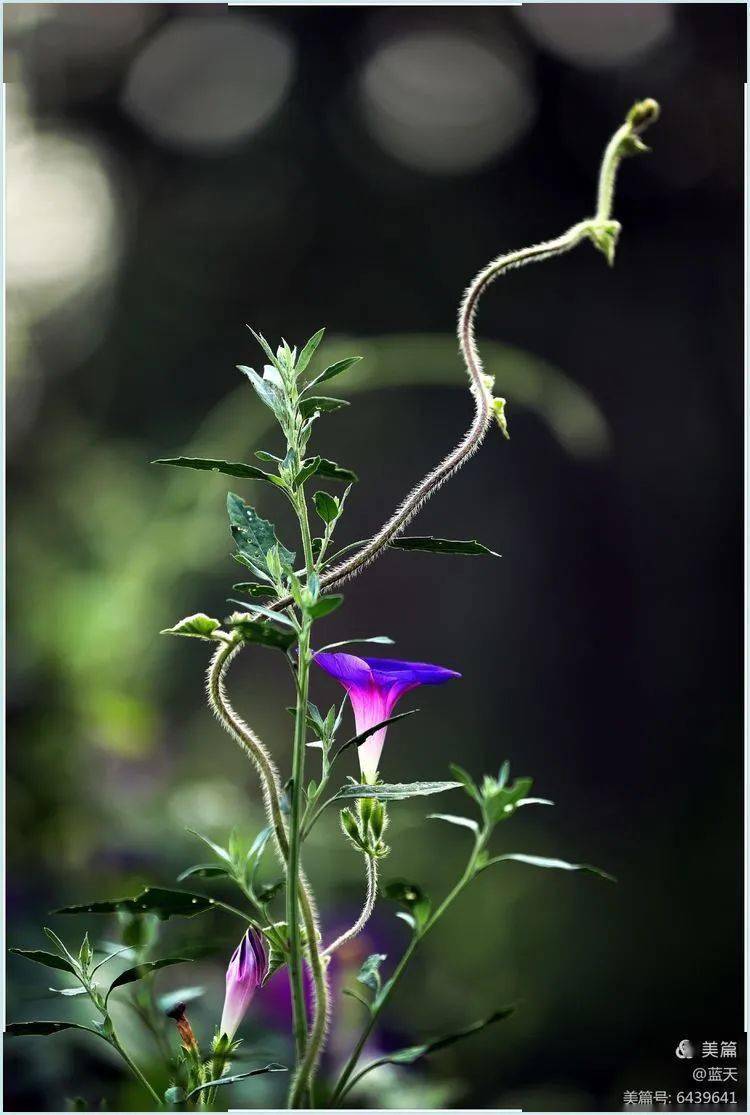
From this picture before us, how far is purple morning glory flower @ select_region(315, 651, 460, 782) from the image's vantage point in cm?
31

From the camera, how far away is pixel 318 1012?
0.26 metres

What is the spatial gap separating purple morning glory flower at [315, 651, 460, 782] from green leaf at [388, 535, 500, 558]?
1.5 inches

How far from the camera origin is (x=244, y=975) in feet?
0.94

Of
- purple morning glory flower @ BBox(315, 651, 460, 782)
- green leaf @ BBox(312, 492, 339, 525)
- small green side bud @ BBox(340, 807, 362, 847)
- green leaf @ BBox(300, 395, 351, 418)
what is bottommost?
small green side bud @ BBox(340, 807, 362, 847)

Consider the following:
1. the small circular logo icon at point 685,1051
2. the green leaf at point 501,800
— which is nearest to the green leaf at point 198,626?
→ the green leaf at point 501,800

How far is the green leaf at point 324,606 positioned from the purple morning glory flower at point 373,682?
0.14 ft

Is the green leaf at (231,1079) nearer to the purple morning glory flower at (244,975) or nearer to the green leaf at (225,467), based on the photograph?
the purple morning glory flower at (244,975)

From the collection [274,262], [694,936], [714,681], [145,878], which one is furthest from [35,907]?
[274,262]

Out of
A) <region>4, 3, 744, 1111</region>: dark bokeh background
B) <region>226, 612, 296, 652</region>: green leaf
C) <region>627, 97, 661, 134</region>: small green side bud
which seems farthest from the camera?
<region>4, 3, 744, 1111</region>: dark bokeh background

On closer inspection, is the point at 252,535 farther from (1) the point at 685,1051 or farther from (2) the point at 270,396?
(1) the point at 685,1051

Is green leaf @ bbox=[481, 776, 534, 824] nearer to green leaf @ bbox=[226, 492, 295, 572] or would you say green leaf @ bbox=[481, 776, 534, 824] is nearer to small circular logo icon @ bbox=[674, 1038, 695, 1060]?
green leaf @ bbox=[226, 492, 295, 572]

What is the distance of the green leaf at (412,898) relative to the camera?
0.29 meters

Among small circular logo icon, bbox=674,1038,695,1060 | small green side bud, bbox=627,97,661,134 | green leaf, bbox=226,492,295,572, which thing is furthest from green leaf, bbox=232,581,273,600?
small circular logo icon, bbox=674,1038,695,1060

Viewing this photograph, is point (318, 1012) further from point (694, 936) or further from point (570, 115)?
point (570, 115)
